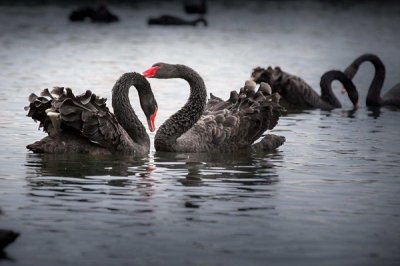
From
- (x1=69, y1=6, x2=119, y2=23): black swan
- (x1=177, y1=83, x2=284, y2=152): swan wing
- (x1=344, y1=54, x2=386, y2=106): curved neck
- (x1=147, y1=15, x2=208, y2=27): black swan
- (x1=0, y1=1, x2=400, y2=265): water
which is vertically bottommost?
(x1=0, y1=1, x2=400, y2=265): water

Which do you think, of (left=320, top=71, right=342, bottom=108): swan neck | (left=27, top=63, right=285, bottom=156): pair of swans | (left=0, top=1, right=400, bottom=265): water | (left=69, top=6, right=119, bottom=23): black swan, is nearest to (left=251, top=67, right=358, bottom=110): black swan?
(left=320, top=71, right=342, bottom=108): swan neck

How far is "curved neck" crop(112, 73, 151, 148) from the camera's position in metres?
11.0

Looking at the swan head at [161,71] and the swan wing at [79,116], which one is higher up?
the swan head at [161,71]

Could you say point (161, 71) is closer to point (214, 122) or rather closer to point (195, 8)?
point (214, 122)

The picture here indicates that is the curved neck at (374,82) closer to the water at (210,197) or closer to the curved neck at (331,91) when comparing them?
the curved neck at (331,91)

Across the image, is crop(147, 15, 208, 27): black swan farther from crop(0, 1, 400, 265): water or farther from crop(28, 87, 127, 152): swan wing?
crop(28, 87, 127, 152): swan wing

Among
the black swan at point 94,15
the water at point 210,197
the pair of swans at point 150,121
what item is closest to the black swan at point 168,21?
the black swan at point 94,15

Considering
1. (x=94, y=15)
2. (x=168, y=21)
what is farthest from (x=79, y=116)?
(x=94, y=15)

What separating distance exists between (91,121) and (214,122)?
158 cm

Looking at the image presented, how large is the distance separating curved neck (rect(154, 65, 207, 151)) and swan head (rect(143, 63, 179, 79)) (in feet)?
0.32

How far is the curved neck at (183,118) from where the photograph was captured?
36.8 ft

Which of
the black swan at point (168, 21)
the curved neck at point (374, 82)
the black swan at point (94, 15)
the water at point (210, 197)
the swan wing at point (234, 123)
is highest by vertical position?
the black swan at point (94, 15)

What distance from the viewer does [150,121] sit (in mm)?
11188

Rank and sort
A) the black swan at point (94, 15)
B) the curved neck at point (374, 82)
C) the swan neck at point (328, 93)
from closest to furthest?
the swan neck at point (328, 93), the curved neck at point (374, 82), the black swan at point (94, 15)
